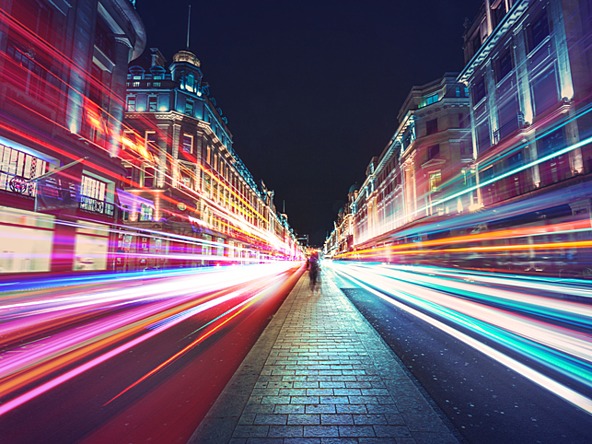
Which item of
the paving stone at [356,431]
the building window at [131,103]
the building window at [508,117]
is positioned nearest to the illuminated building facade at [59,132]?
the building window at [131,103]

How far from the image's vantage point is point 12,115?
555 inches

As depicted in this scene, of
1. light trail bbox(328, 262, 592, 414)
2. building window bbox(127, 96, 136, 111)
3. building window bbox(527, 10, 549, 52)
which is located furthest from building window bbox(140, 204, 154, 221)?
building window bbox(527, 10, 549, 52)

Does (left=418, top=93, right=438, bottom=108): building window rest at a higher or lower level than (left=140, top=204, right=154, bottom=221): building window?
higher

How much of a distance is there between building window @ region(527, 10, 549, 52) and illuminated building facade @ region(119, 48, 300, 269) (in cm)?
2989

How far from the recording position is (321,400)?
356 centimetres

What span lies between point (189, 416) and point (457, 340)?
541cm

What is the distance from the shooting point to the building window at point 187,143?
3641 centimetres

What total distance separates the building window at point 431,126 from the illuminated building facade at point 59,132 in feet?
107

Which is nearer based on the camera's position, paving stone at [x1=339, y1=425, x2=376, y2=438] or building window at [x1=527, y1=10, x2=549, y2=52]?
paving stone at [x1=339, y1=425, x2=376, y2=438]

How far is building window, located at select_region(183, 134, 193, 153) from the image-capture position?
3641cm

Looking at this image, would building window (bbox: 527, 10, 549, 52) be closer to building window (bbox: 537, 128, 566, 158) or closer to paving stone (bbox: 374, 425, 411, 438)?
building window (bbox: 537, 128, 566, 158)

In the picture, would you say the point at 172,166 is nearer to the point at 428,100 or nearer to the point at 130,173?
the point at 130,173

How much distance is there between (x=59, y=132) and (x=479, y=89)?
107ft

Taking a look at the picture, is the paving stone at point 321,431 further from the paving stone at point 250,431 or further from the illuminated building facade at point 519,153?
the illuminated building facade at point 519,153
